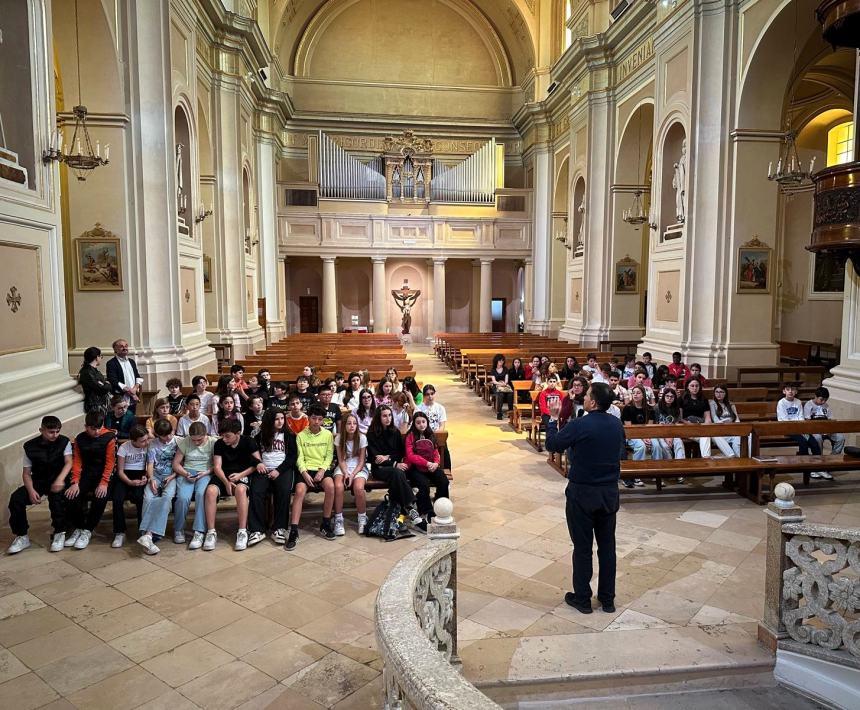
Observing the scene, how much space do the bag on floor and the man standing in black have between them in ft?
5.94

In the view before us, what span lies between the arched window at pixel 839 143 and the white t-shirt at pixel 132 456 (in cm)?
1891

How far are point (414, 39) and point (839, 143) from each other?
16.4 m

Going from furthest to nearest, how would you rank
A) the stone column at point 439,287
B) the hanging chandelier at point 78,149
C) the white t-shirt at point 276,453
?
Answer: the stone column at point 439,287
the hanging chandelier at point 78,149
the white t-shirt at point 276,453

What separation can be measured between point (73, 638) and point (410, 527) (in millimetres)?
2787

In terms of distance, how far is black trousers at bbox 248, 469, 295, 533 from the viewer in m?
5.33

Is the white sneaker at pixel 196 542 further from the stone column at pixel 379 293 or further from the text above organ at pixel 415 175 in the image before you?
the text above organ at pixel 415 175

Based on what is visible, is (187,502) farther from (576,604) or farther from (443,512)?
(576,604)

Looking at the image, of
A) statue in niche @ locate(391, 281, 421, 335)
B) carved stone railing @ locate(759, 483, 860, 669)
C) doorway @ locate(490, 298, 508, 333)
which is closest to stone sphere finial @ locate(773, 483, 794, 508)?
carved stone railing @ locate(759, 483, 860, 669)

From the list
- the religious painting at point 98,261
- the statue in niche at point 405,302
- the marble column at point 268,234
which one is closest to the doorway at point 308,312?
the statue in niche at point 405,302

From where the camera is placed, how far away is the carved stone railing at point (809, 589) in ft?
11.3

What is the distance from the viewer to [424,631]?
99.3 inches

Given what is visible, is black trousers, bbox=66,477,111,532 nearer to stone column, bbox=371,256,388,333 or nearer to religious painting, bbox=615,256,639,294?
religious painting, bbox=615,256,639,294

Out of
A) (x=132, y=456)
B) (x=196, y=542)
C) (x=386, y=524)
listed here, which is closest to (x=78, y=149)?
(x=132, y=456)

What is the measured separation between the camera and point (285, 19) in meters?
22.0
